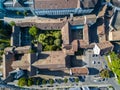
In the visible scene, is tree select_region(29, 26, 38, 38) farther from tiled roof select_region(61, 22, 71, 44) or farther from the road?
the road

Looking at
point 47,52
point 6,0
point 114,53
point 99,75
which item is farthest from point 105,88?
point 6,0

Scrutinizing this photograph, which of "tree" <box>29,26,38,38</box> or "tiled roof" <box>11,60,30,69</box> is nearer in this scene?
"tiled roof" <box>11,60,30,69</box>

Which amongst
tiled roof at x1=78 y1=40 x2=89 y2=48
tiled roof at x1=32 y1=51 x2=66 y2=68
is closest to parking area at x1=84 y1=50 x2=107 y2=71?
tiled roof at x1=78 y1=40 x2=89 y2=48

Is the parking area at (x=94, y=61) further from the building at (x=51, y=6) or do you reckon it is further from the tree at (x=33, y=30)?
the tree at (x=33, y=30)

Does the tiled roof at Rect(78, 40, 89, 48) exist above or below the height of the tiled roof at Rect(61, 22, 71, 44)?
below

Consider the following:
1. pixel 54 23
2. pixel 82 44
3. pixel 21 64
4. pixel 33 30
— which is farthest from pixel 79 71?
pixel 33 30

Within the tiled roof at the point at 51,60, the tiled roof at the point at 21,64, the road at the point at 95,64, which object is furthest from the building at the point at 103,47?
the tiled roof at the point at 21,64

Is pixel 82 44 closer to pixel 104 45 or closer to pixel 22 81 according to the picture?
pixel 104 45
